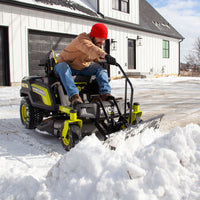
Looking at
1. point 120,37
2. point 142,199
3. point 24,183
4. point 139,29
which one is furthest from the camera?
point 139,29

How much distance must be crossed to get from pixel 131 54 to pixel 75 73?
1313 cm

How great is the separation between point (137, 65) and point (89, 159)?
15.5 meters

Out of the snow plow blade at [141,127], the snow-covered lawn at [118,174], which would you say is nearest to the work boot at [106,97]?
the snow plow blade at [141,127]

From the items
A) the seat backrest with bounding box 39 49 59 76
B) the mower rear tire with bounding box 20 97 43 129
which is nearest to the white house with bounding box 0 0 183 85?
the seat backrest with bounding box 39 49 59 76

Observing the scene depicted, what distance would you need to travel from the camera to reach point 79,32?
12.8m

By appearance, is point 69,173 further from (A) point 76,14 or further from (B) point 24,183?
(A) point 76,14

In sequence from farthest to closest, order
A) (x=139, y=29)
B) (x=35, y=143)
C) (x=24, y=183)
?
(x=139, y=29), (x=35, y=143), (x=24, y=183)

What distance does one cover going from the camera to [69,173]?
1920 mm

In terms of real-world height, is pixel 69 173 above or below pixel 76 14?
below

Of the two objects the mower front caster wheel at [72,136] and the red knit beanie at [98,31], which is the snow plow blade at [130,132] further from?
the red knit beanie at [98,31]

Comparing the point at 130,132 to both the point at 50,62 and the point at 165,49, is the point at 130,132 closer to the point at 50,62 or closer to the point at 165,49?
the point at 50,62

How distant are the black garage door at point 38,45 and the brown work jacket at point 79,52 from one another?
299 inches

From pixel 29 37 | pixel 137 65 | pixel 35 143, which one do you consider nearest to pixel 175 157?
pixel 35 143

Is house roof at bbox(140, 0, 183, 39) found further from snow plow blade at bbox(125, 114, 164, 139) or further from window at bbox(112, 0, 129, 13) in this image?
snow plow blade at bbox(125, 114, 164, 139)
